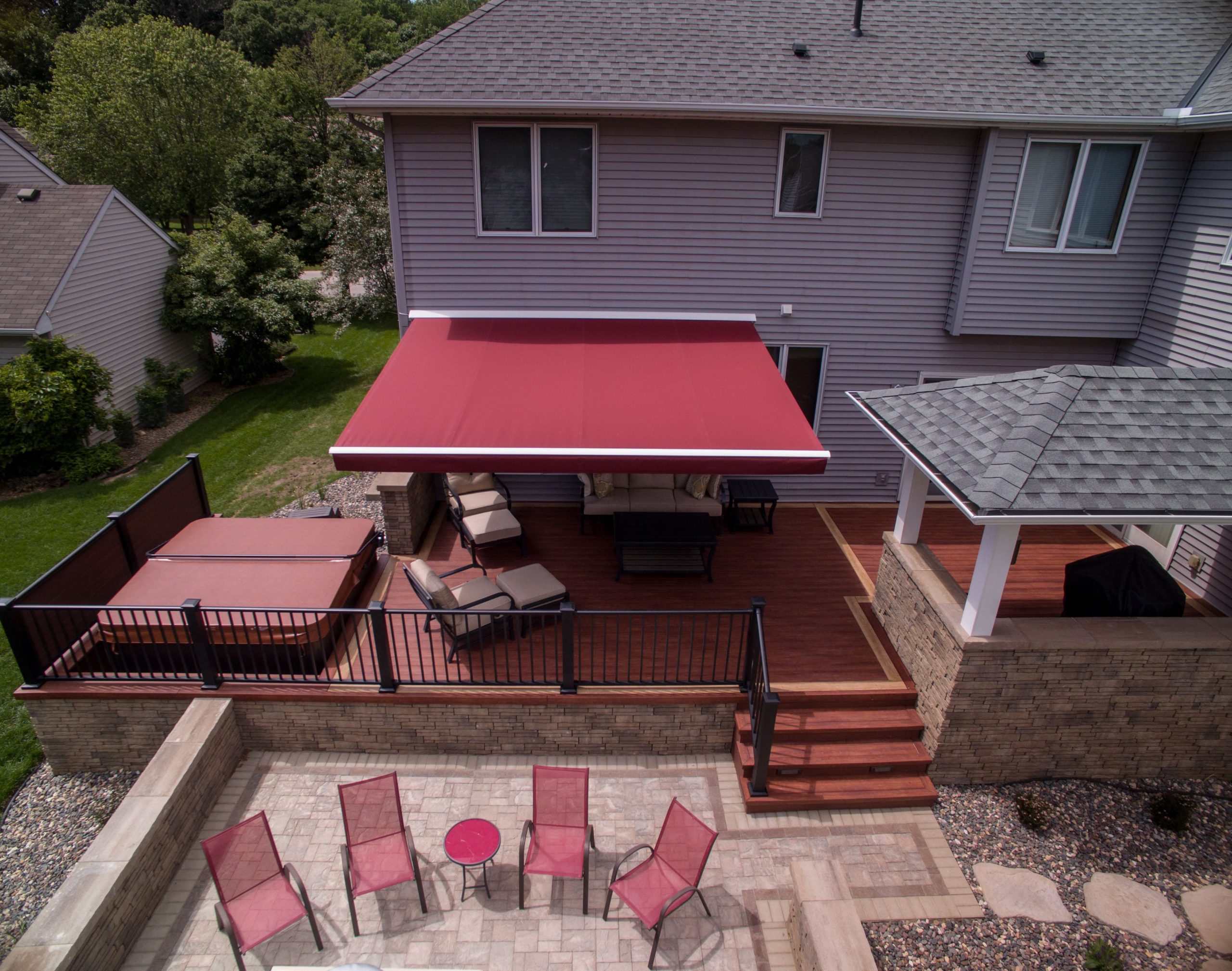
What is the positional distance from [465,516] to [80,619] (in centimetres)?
509

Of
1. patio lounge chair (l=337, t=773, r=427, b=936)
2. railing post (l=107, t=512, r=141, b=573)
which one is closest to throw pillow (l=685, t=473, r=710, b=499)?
patio lounge chair (l=337, t=773, r=427, b=936)

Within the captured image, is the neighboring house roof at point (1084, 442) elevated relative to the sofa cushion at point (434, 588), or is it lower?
elevated

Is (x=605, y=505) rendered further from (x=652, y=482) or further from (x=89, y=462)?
(x=89, y=462)

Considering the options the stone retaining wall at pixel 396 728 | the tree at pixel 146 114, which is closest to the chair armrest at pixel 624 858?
the stone retaining wall at pixel 396 728

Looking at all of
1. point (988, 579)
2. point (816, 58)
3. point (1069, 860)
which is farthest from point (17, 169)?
point (1069, 860)

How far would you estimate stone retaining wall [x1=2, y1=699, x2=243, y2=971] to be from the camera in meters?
5.96

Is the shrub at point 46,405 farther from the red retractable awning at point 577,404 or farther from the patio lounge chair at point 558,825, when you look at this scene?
the patio lounge chair at point 558,825

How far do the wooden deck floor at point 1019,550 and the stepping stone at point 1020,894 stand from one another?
344cm

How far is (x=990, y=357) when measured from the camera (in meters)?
12.3

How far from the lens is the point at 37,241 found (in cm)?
1812

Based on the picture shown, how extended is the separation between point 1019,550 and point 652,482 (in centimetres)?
603

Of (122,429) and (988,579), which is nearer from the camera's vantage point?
(988,579)

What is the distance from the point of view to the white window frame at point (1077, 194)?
416 inches

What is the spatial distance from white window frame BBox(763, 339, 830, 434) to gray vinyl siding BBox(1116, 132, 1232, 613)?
5058 mm
